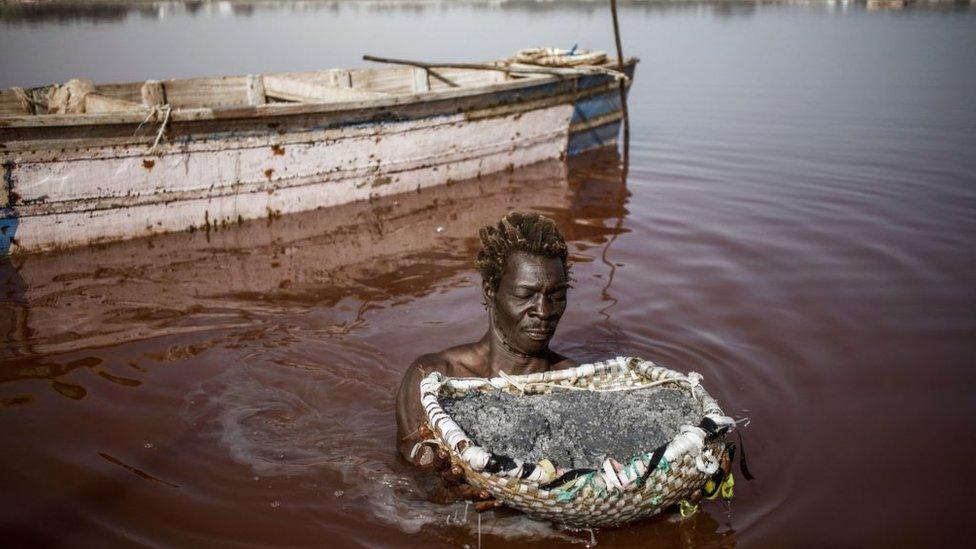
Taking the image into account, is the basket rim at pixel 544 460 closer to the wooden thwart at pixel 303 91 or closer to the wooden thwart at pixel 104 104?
the wooden thwart at pixel 303 91

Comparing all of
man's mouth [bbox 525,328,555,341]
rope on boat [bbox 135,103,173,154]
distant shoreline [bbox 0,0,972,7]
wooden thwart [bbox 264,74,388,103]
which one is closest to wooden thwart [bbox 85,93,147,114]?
rope on boat [bbox 135,103,173,154]

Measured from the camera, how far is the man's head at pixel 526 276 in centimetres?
306

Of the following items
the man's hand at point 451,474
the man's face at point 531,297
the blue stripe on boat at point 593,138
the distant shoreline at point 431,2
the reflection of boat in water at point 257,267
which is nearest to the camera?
the man's hand at point 451,474

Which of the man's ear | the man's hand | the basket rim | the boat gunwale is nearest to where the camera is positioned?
the basket rim

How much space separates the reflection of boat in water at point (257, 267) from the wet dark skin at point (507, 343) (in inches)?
103

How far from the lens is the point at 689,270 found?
642 cm

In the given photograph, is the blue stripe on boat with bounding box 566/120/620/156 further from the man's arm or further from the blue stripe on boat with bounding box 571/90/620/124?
the man's arm

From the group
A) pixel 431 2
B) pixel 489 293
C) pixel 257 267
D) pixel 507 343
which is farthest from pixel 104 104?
pixel 431 2

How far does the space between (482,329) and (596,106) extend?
6522mm

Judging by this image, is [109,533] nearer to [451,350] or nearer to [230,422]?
[230,422]

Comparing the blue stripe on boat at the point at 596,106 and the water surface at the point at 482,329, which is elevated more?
the blue stripe on boat at the point at 596,106

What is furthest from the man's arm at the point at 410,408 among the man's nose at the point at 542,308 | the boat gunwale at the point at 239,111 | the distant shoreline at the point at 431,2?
the distant shoreline at the point at 431,2

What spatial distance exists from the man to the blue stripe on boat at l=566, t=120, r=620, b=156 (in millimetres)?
7753

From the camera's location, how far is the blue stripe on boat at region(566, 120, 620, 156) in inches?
427
